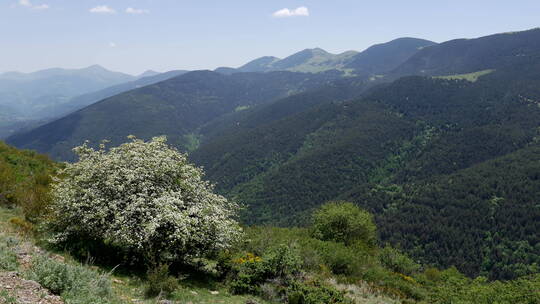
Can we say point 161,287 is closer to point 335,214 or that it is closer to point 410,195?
point 335,214

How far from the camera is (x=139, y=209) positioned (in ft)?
41.2

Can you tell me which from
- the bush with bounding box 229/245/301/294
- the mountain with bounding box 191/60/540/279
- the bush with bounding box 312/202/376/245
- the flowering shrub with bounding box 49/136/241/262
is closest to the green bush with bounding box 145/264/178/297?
the flowering shrub with bounding box 49/136/241/262

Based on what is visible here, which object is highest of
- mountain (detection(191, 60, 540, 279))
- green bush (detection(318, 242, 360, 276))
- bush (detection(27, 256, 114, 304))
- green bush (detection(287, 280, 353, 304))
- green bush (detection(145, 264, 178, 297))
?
bush (detection(27, 256, 114, 304))

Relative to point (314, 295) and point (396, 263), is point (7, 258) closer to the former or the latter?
point (314, 295)

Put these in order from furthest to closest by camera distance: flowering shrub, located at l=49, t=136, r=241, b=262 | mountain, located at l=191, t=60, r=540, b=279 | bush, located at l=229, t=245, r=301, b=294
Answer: mountain, located at l=191, t=60, r=540, b=279, bush, located at l=229, t=245, r=301, b=294, flowering shrub, located at l=49, t=136, r=241, b=262

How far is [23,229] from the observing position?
13.1 metres

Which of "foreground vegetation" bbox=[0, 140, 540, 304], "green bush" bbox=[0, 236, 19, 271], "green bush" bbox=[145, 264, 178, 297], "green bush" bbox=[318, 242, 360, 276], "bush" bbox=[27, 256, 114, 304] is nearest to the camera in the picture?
"bush" bbox=[27, 256, 114, 304]

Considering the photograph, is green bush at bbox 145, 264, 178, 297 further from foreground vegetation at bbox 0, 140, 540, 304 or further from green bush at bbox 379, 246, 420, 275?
green bush at bbox 379, 246, 420, 275

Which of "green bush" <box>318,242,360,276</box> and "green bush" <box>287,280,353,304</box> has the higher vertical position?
"green bush" <box>287,280,353,304</box>

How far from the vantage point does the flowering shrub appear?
1231 centimetres

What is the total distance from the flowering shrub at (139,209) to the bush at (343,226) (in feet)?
62.1

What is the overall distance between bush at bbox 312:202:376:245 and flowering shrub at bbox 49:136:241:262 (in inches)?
745

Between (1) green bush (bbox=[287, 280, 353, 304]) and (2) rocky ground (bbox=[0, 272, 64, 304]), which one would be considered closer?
(2) rocky ground (bbox=[0, 272, 64, 304])

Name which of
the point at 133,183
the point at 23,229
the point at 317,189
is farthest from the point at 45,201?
the point at 317,189
